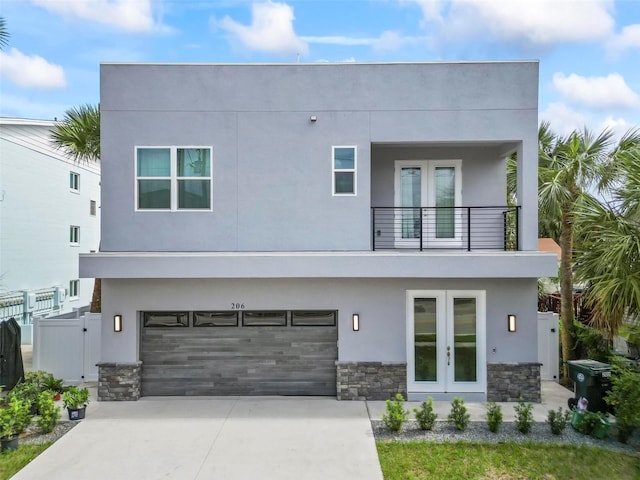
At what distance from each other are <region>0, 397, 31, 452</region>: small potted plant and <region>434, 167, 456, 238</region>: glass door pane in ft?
29.9

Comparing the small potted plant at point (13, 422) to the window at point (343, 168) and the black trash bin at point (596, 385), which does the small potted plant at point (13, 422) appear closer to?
the window at point (343, 168)

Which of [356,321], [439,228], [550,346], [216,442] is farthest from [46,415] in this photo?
[550,346]

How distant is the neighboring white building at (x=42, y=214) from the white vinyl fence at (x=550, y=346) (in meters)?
17.4

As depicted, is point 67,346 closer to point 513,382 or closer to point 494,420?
point 494,420

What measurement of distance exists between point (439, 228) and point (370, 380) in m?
3.93

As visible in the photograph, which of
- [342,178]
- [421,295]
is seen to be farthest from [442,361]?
[342,178]

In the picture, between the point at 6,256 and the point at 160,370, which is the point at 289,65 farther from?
the point at 6,256

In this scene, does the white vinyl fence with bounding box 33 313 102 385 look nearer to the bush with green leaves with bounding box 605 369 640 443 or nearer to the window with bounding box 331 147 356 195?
the window with bounding box 331 147 356 195

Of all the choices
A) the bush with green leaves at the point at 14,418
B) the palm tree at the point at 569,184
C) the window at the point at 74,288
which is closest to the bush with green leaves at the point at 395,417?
A: the palm tree at the point at 569,184

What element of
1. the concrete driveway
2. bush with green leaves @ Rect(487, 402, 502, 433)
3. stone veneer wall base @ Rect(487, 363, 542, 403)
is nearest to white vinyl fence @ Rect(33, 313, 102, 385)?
the concrete driveway

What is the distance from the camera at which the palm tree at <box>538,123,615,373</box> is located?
1094 cm

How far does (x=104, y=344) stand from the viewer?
32.7ft

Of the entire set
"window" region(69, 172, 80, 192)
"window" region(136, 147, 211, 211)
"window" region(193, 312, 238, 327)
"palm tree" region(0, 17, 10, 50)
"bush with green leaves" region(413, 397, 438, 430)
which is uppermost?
"palm tree" region(0, 17, 10, 50)

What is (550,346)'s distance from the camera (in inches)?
450
